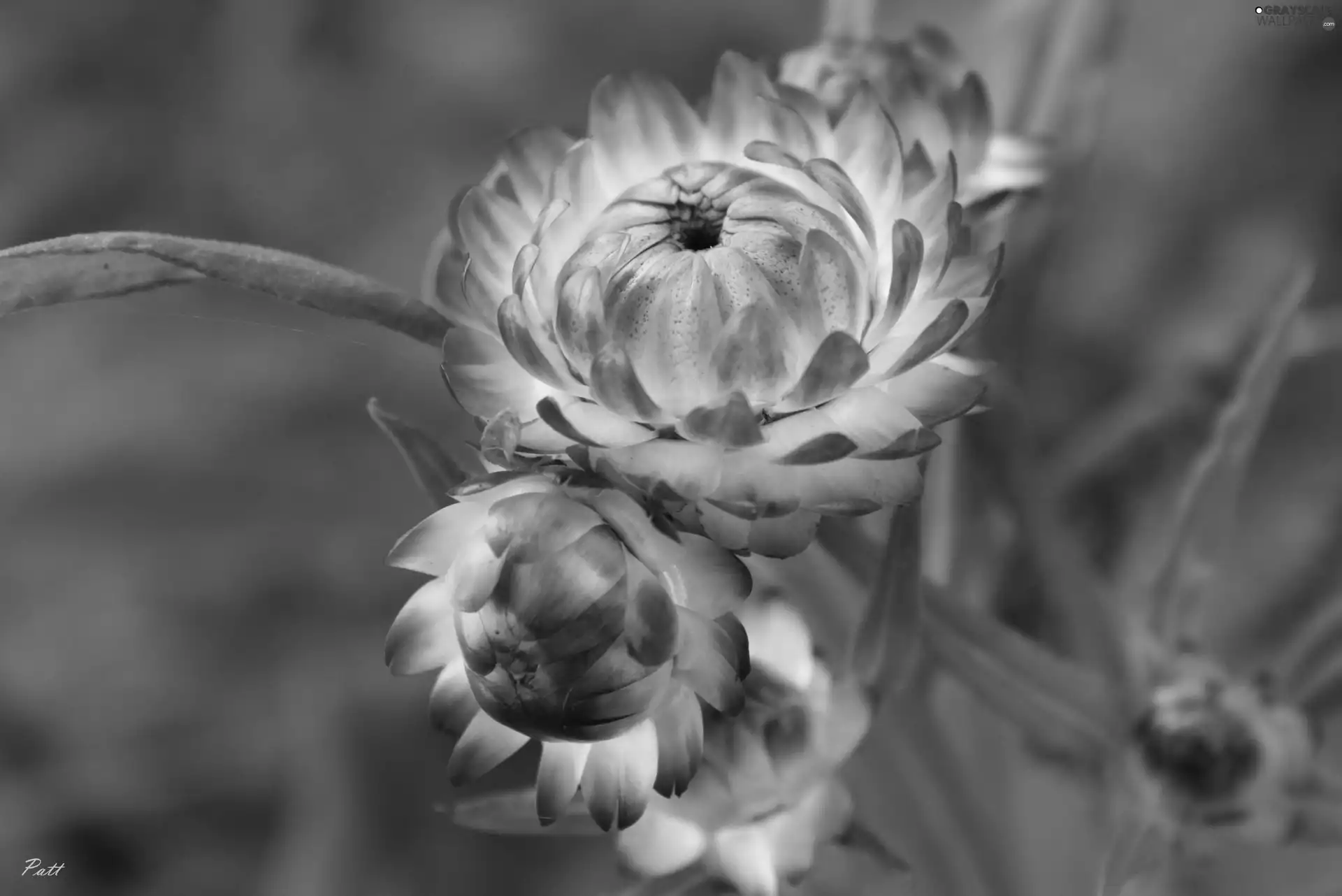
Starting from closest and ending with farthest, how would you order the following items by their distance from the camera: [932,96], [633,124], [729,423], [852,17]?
1. [729,423]
2. [633,124]
3. [932,96]
4. [852,17]

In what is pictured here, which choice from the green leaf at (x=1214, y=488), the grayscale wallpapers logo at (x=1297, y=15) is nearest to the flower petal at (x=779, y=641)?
the green leaf at (x=1214, y=488)

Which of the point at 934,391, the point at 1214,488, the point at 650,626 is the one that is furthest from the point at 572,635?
the point at 1214,488

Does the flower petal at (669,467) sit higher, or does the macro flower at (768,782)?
the flower petal at (669,467)

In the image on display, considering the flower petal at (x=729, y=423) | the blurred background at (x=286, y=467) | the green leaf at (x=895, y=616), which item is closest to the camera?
the flower petal at (x=729, y=423)

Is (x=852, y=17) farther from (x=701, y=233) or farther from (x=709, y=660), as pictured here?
(x=709, y=660)

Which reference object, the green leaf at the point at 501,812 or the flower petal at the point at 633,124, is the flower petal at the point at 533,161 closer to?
the flower petal at the point at 633,124

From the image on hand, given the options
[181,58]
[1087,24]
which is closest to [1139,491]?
[1087,24]

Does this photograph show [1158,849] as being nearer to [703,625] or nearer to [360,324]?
[703,625]
